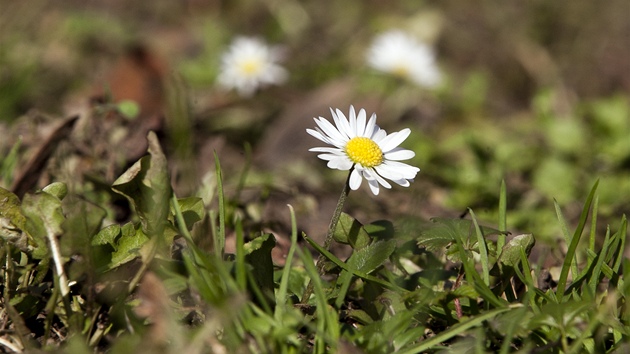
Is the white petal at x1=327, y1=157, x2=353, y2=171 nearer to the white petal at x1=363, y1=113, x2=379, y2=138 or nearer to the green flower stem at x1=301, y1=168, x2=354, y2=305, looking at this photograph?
the green flower stem at x1=301, y1=168, x2=354, y2=305

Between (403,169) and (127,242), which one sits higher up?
(403,169)

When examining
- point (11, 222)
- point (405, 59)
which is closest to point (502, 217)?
point (11, 222)

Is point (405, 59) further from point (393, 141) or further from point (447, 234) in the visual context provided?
point (447, 234)

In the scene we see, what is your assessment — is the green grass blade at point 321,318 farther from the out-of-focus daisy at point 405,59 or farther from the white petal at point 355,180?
the out-of-focus daisy at point 405,59

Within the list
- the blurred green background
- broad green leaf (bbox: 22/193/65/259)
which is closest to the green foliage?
broad green leaf (bbox: 22/193/65/259)

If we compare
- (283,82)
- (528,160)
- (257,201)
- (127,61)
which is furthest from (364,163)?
(283,82)

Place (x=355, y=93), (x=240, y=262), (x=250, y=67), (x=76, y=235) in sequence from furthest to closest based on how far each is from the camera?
(x=250, y=67) < (x=355, y=93) < (x=76, y=235) < (x=240, y=262)

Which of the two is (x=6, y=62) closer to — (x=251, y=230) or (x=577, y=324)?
(x=251, y=230)
